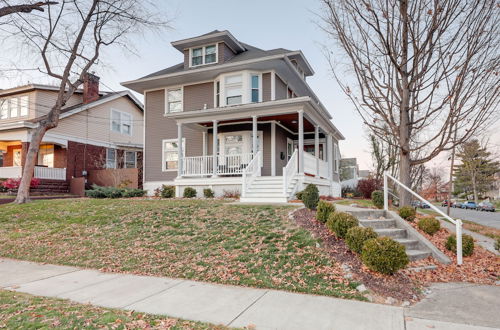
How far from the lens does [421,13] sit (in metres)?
8.29

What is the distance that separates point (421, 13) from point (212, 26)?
486 inches

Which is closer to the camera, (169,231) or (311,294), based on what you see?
(311,294)

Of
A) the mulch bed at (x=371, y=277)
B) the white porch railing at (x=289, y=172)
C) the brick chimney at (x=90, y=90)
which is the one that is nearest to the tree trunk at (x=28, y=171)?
the brick chimney at (x=90, y=90)

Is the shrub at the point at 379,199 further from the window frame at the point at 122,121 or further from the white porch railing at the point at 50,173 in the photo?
the window frame at the point at 122,121

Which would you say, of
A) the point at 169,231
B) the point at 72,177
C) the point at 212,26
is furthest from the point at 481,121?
the point at 72,177

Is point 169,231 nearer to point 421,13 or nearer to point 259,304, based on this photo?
point 259,304

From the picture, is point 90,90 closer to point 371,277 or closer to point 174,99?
point 174,99

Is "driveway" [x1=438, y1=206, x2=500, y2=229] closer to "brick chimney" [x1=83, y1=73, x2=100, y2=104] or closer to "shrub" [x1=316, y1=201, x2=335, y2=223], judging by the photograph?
"shrub" [x1=316, y1=201, x2=335, y2=223]

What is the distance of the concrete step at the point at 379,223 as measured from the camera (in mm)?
7211

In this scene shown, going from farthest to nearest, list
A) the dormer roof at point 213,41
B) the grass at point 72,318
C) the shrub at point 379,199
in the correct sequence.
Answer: the dormer roof at point 213,41 → the shrub at point 379,199 → the grass at point 72,318

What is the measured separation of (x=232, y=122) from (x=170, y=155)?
4.28 metres

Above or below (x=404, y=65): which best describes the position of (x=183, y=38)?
above

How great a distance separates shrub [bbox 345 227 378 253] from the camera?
5.63 meters

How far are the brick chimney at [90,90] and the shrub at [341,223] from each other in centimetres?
2190
